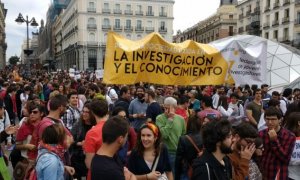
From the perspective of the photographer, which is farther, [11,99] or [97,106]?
[11,99]

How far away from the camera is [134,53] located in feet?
23.6

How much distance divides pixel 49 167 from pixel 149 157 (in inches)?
43.4

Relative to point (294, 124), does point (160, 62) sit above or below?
above

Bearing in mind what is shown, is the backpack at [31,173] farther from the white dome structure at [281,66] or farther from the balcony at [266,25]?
the balcony at [266,25]

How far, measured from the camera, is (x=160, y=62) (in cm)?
746

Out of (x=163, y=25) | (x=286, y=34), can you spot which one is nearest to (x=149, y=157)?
(x=286, y=34)

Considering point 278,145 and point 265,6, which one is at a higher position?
point 265,6

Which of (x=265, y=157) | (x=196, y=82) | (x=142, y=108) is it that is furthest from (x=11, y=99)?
(x=265, y=157)

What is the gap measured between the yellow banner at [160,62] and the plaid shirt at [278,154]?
351cm

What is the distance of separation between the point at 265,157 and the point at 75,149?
97.6 inches

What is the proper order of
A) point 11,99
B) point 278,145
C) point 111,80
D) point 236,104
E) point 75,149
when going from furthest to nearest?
point 11,99
point 236,104
point 111,80
point 75,149
point 278,145

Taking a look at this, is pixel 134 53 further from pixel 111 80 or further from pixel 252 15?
pixel 252 15

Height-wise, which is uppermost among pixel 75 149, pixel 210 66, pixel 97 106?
pixel 210 66

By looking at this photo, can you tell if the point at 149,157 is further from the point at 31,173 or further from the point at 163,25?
the point at 163,25
